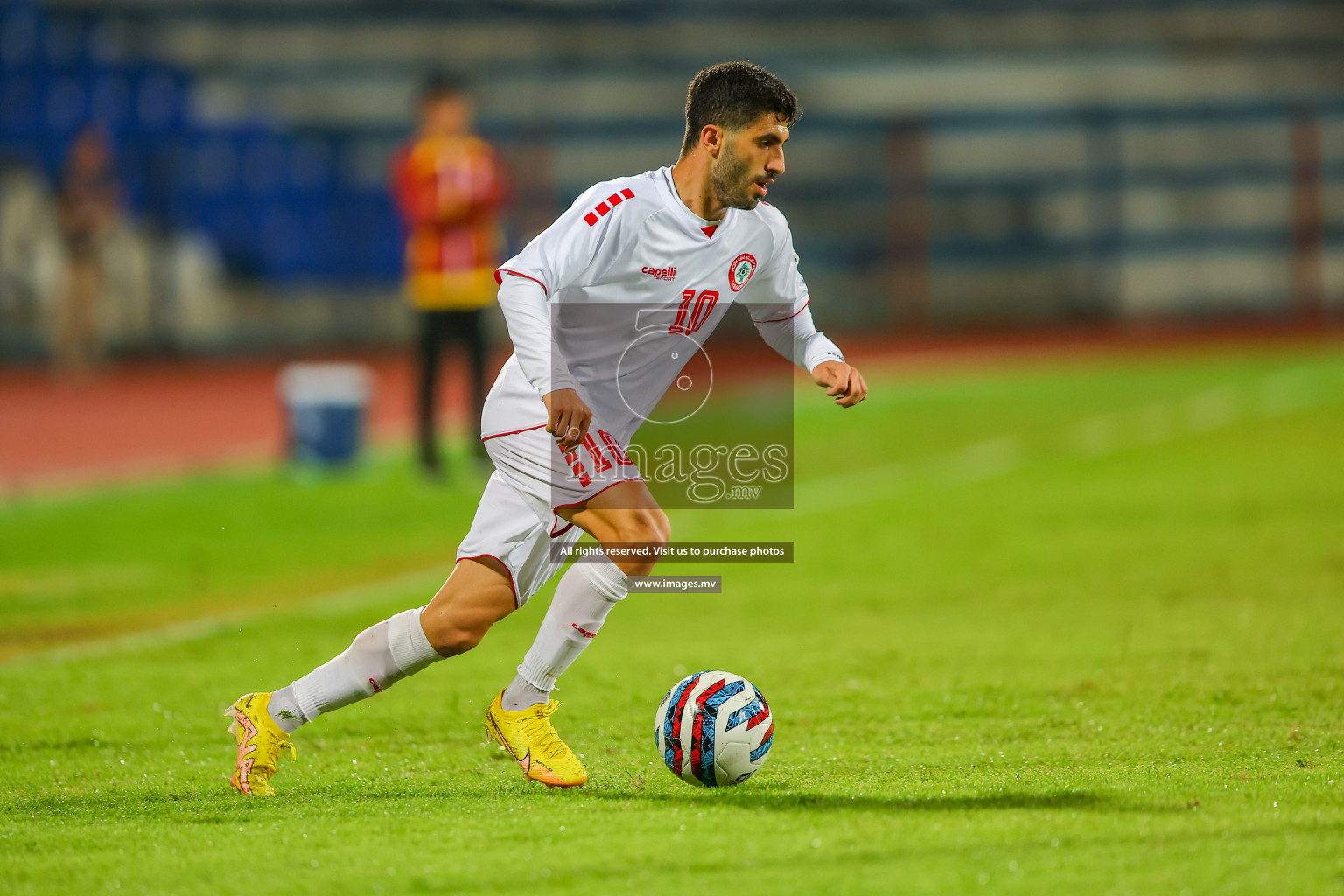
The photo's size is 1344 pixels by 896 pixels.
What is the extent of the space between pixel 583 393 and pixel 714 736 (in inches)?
39.4

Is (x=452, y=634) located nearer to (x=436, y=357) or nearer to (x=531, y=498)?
(x=531, y=498)

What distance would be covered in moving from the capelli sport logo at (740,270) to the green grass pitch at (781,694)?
4.54 ft

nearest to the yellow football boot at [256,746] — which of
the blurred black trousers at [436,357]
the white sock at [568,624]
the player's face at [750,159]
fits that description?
the white sock at [568,624]

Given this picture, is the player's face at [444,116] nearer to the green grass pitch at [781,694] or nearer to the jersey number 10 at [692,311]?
the green grass pitch at [781,694]

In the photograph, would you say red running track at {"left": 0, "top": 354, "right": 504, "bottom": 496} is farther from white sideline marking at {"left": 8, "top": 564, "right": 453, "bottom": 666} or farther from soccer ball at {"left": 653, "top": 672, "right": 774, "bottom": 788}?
soccer ball at {"left": 653, "top": 672, "right": 774, "bottom": 788}

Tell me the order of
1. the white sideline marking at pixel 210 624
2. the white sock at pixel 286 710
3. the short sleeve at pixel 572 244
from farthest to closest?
the white sideline marking at pixel 210 624 < the white sock at pixel 286 710 < the short sleeve at pixel 572 244

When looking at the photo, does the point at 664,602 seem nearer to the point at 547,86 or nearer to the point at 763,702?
the point at 763,702

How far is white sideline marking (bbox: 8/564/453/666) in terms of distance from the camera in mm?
7031

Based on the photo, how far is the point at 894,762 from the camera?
4.71m

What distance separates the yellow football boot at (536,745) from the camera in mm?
4500

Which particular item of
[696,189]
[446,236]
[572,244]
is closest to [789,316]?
[696,189]

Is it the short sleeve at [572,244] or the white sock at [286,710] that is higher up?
the short sleeve at [572,244]

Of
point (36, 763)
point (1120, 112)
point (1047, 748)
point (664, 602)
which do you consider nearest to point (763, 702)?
point (1047, 748)

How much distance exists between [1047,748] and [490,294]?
24.8ft
